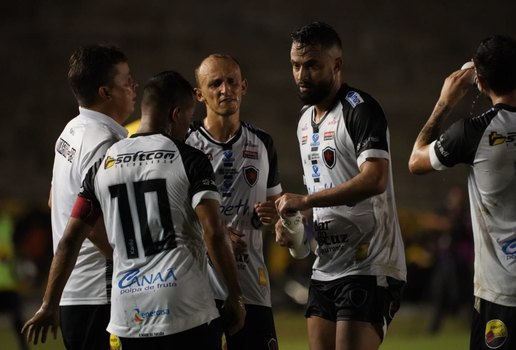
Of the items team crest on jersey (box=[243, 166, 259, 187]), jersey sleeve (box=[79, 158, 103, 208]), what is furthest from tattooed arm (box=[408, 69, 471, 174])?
jersey sleeve (box=[79, 158, 103, 208])

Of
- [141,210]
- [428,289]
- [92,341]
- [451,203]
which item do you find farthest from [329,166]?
[428,289]

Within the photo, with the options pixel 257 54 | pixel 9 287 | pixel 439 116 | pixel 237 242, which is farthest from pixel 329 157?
pixel 257 54

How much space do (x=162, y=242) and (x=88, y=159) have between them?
953 mm

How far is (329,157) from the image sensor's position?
543 centimetres

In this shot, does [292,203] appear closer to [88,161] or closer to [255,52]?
[88,161]

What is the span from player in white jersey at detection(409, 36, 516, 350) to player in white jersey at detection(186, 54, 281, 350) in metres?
1.33

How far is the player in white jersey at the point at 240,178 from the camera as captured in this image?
226 inches

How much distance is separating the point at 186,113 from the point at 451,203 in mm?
9614

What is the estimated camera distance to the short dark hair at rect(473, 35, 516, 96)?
4.82 meters

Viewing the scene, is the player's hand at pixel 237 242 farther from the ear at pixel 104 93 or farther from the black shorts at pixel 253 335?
the ear at pixel 104 93

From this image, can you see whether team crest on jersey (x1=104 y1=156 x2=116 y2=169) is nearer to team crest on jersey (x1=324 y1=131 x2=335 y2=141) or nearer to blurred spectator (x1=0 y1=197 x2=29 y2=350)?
team crest on jersey (x1=324 y1=131 x2=335 y2=141)

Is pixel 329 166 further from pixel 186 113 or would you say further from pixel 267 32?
pixel 267 32

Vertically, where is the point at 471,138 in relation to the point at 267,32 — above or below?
below

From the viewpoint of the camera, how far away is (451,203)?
45.4ft
